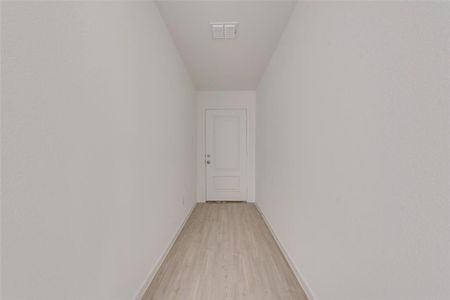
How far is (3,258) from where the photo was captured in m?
0.68

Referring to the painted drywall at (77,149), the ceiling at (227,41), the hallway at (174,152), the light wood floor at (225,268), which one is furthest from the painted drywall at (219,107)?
the painted drywall at (77,149)

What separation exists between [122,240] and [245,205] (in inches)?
138

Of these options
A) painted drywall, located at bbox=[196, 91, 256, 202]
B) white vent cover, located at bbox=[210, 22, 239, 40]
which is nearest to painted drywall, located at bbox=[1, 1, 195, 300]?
white vent cover, located at bbox=[210, 22, 239, 40]

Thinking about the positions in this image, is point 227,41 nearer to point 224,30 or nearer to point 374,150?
point 224,30

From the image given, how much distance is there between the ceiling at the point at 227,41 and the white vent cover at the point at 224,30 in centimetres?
5

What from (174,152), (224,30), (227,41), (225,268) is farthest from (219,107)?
(225,268)

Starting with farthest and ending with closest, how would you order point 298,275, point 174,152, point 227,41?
1. point 174,152
2. point 227,41
3. point 298,275

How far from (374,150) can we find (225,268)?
69.6 inches

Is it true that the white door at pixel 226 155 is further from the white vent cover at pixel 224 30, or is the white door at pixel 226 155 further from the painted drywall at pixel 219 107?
the white vent cover at pixel 224 30

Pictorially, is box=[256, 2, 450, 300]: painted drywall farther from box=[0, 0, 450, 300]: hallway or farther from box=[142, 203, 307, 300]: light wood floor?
box=[142, 203, 307, 300]: light wood floor

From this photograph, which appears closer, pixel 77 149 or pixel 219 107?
pixel 77 149

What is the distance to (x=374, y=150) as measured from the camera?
3.24 ft

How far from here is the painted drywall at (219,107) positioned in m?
5.00

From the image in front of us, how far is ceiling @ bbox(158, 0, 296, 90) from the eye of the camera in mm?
2113
